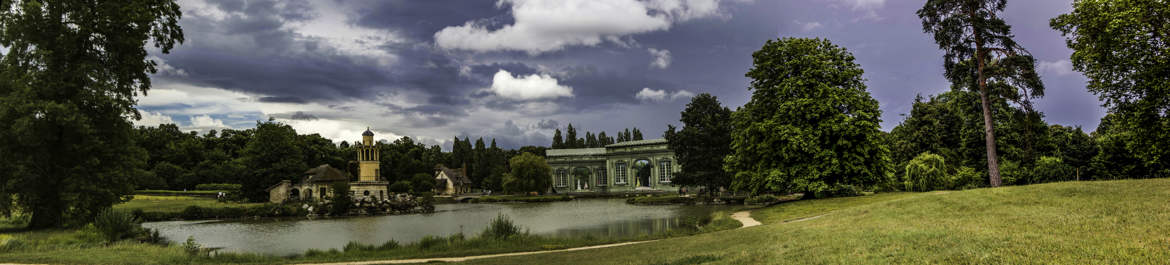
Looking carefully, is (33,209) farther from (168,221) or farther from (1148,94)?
(1148,94)

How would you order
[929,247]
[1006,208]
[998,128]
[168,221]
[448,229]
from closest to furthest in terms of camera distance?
1. [929,247]
2. [1006,208]
3. [448,229]
4. [998,128]
5. [168,221]

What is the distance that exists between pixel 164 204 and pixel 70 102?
2670 centimetres

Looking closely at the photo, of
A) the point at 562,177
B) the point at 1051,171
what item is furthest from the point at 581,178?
the point at 1051,171

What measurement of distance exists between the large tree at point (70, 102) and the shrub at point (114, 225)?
4.42 feet

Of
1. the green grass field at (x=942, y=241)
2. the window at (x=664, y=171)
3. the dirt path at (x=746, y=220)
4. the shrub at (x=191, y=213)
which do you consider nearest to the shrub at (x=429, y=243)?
the green grass field at (x=942, y=241)

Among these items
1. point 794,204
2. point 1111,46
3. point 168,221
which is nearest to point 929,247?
point 1111,46

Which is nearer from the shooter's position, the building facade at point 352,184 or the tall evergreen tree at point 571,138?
the building facade at point 352,184

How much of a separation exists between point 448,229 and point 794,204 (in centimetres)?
1605

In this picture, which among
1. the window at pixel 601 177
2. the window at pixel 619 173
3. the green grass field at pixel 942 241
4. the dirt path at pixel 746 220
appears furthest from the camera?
the window at pixel 601 177

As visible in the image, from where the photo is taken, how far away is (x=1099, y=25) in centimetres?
1639

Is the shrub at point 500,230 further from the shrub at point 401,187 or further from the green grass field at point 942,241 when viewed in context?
the shrub at point 401,187

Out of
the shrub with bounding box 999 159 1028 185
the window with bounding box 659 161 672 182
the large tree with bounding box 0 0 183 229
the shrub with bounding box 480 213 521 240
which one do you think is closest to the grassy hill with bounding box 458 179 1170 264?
the shrub with bounding box 480 213 521 240

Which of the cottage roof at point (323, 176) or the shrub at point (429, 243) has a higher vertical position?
the cottage roof at point (323, 176)

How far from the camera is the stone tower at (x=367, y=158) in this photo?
45906 millimetres
